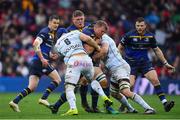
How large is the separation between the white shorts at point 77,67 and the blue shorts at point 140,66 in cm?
248

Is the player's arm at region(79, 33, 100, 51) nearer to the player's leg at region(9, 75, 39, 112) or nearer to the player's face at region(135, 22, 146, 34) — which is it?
the player's face at region(135, 22, 146, 34)

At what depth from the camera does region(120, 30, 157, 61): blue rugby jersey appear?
17.8 m

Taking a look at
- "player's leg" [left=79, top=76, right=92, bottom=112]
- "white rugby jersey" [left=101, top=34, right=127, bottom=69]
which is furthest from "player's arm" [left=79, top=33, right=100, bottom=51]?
"player's leg" [left=79, top=76, right=92, bottom=112]

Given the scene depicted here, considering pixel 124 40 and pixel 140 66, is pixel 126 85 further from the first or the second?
pixel 124 40

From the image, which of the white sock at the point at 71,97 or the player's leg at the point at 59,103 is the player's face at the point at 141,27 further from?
the white sock at the point at 71,97

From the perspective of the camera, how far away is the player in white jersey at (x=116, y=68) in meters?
16.0

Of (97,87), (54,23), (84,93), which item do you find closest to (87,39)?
(97,87)

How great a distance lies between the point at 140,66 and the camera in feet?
58.5

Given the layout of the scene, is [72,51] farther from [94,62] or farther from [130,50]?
[130,50]

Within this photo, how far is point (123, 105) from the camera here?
1708 centimetres

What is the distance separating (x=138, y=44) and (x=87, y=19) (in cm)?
1087

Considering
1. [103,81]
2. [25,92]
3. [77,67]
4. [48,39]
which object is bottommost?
[25,92]

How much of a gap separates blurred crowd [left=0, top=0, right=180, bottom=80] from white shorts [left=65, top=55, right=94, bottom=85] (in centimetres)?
1206

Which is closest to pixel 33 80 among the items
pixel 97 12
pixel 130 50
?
pixel 130 50
